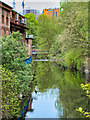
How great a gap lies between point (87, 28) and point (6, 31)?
27.3 ft

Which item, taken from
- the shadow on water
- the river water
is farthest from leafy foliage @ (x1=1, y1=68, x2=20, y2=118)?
the river water

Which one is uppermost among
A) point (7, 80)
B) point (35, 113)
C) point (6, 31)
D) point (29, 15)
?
point (29, 15)

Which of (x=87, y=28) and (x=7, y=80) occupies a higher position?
(x=87, y=28)

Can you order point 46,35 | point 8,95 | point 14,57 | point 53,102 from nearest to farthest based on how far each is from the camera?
1. point 8,95
2. point 14,57
3. point 53,102
4. point 46,35

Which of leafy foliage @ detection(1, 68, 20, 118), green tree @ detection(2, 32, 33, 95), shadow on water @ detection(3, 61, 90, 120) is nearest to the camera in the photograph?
leafy foliage @ detection(1, 68, 20, 118)

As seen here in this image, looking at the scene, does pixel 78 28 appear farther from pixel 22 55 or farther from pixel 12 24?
pixel 22 55

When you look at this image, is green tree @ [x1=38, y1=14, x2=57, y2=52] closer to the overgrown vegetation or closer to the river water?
the river water

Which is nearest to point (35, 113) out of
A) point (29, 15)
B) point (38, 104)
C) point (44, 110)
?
point (44, 110)

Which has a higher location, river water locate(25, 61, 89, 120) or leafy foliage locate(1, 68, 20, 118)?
leafy foliage locate(1, 68, 20, 118)

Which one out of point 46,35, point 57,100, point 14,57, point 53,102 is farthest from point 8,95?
point 46,35

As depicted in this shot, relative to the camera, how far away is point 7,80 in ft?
33.1

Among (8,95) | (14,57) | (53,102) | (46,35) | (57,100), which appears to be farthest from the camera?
(46,35)

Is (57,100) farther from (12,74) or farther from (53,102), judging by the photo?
(12,74)

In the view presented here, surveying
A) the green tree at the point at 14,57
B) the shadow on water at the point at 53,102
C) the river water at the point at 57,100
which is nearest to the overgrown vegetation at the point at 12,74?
the green tree at the point at 14,57
